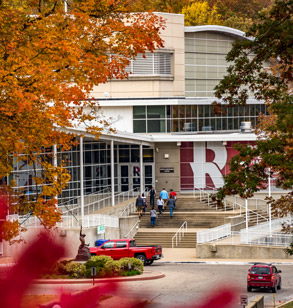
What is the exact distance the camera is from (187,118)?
178ft

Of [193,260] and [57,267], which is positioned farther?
[193,260]

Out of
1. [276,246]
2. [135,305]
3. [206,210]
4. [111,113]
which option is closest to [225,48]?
[111,113]

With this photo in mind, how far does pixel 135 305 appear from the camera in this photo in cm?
187

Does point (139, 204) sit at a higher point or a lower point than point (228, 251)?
higher

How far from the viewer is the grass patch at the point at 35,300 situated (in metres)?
1.75

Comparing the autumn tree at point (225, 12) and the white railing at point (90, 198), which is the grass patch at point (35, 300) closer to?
the white railing at point (90, 198)

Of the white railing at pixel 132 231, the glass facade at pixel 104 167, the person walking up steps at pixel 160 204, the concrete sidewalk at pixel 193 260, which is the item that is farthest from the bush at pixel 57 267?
the person walking up steps at pixel 160 204

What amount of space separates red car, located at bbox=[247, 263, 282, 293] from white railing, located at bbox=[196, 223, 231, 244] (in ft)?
34.1

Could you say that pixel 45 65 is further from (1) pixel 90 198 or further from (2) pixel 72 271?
(1) pixel 90 198

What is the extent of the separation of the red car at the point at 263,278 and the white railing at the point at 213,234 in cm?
1041

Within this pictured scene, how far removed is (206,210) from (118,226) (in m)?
7.04

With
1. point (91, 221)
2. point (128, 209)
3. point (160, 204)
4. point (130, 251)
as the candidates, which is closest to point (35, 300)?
point (130, 251)

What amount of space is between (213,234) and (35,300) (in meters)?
36.0

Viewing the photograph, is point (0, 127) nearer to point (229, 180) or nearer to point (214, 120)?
point (229, 180)
